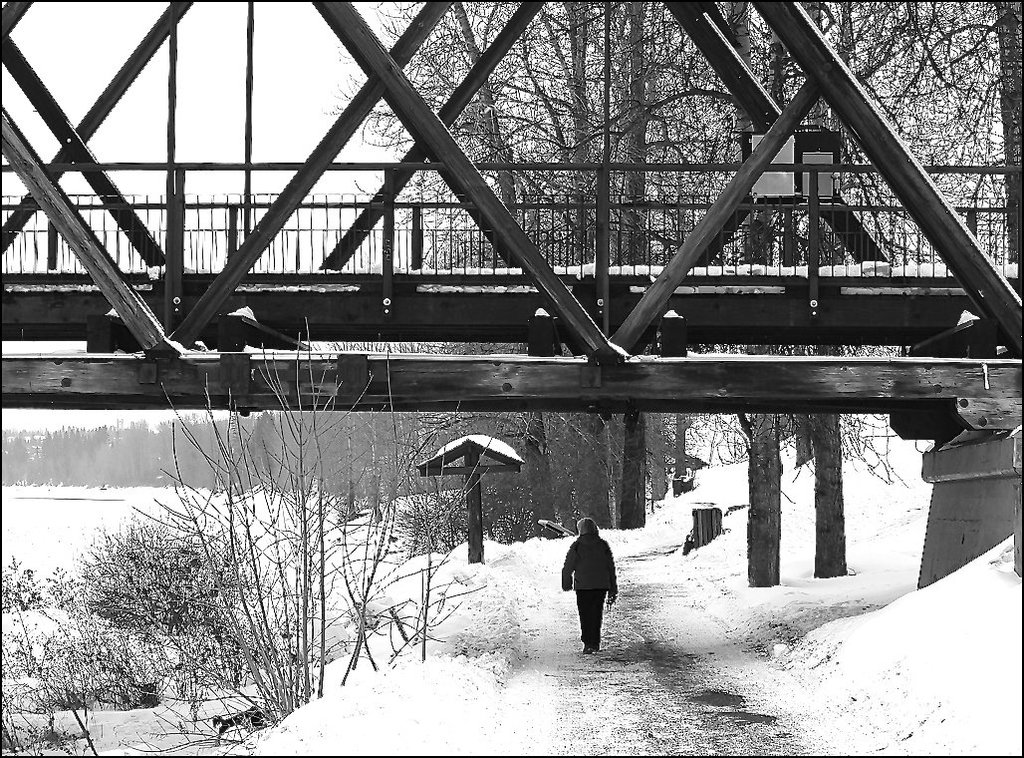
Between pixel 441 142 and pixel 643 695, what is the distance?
15.9 ft

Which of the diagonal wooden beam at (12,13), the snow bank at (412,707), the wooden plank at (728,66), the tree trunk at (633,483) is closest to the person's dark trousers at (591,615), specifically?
the snow bank at (412,707)

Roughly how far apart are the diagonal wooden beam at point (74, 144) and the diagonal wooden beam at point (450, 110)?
2.01m

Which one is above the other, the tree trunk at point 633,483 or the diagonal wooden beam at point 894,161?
the diagonal wooden beam at point 894,161

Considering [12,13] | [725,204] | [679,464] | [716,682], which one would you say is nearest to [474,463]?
[716,682]

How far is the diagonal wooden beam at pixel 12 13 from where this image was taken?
30.6ft

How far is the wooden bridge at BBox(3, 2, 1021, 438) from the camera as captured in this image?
9.22 m

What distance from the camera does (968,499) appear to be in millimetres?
11836

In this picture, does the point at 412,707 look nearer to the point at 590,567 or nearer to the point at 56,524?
the point at 590,567

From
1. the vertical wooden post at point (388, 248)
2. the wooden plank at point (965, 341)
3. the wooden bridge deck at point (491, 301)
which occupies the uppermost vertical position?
the vertical wooden post at point (388, 248)

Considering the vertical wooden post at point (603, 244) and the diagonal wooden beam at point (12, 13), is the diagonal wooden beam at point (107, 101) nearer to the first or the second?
the diagonal wooden beam at point (12, 13)

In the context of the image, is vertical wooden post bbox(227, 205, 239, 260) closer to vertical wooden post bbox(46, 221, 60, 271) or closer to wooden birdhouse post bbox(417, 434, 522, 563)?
vertical wooden post bbox(46, 221, 60, 271)

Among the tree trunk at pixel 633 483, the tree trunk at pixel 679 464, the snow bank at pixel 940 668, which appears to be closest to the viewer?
the snow bank at pixel 940 668

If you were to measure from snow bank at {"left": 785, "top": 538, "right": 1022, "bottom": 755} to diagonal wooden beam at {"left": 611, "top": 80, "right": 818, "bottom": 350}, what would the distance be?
3237 mm

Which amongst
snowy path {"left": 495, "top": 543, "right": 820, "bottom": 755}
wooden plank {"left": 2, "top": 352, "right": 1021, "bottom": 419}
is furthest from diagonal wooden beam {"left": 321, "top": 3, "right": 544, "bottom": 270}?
snowy path {"left": 495, "top": 543, "right": 820, "bottom": 755}
